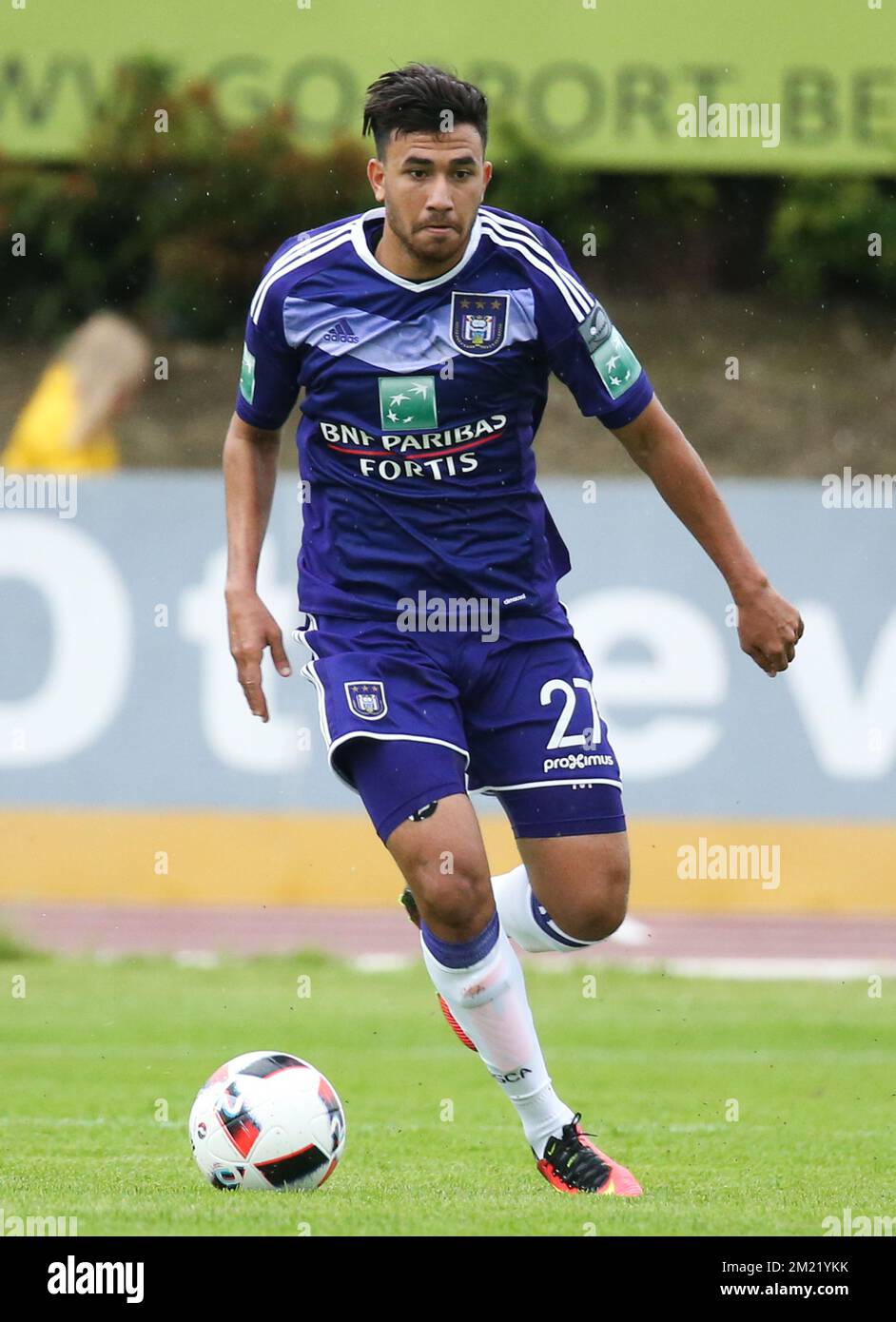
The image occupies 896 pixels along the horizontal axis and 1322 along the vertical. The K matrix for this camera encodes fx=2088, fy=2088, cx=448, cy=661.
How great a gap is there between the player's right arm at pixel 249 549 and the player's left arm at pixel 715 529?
0.95m

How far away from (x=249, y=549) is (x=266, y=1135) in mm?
1466

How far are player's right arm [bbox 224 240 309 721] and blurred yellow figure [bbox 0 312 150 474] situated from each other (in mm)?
7484

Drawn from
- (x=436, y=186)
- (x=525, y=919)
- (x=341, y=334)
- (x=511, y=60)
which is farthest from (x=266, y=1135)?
(x=511, y=60)

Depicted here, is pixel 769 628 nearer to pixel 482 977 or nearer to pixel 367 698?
pixel 367 698

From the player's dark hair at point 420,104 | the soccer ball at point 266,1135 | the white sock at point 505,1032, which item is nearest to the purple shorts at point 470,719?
the white sock at point 505,1032

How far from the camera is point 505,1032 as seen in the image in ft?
16.9

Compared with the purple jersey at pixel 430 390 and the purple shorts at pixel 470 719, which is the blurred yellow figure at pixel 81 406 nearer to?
the purple jersey at pixel 430 390

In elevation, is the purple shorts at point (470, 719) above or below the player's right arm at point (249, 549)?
below

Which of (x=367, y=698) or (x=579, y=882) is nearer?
(x=367, y=698)

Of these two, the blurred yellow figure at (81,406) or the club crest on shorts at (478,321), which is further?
the blurred yellow figure at (81,406)

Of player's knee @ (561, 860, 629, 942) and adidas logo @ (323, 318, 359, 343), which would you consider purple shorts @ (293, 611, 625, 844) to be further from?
adidas logo @ (323, 318, 359, 343)

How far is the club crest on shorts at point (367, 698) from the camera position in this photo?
16.6ft
